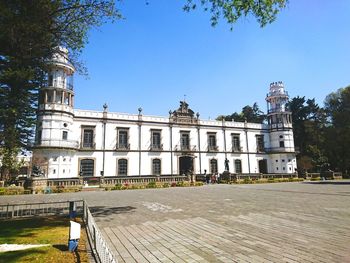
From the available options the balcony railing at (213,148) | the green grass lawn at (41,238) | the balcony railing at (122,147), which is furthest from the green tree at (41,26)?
the balcony railing at (213,148)

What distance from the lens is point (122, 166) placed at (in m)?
32.3

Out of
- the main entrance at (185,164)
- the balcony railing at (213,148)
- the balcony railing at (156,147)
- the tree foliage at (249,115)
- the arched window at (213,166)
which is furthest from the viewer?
the tree foliage at (249,115)

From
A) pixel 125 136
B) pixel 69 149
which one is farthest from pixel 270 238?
pixel 125 136

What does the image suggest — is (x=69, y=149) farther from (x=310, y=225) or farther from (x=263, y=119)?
(x=263, y=119)

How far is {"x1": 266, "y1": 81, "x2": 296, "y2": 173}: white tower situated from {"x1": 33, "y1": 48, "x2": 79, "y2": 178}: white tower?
106 feet

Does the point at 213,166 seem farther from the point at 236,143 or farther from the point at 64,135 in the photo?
the point at 64,135

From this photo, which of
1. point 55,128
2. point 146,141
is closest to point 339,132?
point 146,141

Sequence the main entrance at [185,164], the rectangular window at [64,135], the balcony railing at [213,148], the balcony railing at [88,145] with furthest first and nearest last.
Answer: the balcony railing at [213,148] < the main entrance at [185,164] < the balcony railing at [88,145] < the rectangular window at [64,135]

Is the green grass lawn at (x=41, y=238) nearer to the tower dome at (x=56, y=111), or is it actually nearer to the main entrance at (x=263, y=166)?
the tower dome at (x=56, y=111)

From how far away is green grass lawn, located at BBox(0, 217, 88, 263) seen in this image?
16.5ft

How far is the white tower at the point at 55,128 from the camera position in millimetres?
27214

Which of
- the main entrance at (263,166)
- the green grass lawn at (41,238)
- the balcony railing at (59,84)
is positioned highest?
the balcony railing at (59,84)

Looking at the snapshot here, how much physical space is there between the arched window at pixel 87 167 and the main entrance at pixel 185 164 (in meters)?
12.6

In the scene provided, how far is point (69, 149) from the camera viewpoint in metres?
28.3
